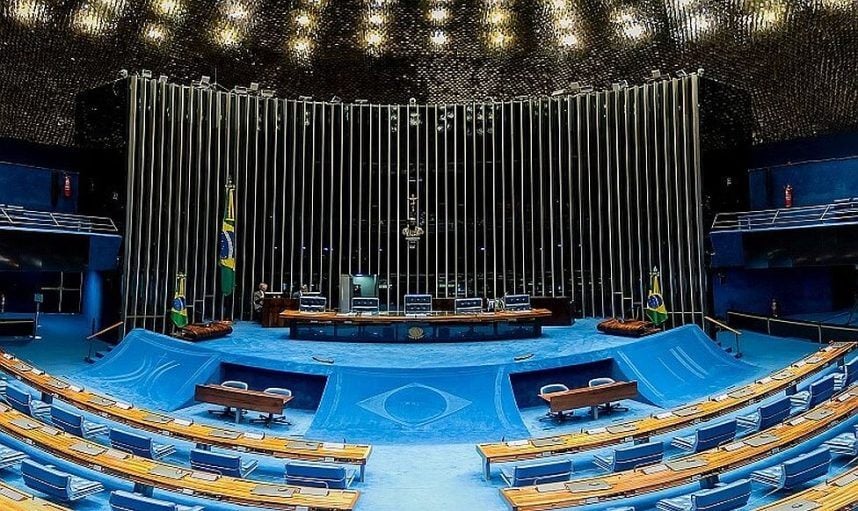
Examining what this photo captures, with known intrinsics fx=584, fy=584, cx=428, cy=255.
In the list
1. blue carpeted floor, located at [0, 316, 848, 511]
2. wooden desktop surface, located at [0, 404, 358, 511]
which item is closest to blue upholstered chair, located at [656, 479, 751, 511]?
blue carpeted floor, located at [0, 316, 848, 511]

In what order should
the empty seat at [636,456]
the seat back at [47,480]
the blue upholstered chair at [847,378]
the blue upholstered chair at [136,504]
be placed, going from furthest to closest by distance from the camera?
the blue upholstered chair at [847,378] < the empty seat at [636,456] < the seat back at [47,480] < the blue upholstered chair at [136,504]

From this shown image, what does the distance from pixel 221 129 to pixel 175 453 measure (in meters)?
13.4

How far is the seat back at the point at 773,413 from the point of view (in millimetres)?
8914

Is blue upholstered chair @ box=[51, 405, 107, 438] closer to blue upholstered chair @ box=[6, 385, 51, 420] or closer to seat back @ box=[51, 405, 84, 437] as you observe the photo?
seat back @ box=[51, 405, 84, 437]

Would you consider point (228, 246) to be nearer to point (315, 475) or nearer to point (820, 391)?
point (315, 475)

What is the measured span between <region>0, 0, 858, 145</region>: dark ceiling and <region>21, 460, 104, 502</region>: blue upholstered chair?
14.5 meters

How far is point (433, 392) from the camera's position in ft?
36.0

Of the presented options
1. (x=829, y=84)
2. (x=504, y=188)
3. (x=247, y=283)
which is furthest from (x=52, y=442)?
(x=829, y=84)

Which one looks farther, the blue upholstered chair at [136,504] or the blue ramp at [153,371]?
the blue ramp at [153,371]

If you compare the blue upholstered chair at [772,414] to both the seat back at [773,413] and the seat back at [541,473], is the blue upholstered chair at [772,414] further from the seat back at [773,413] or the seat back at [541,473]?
the seat back at [541,473]

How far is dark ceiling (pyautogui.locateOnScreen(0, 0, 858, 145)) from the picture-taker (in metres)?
17.0

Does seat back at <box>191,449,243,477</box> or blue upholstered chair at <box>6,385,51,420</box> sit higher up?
blue upholstered chair at <box>6,385,51,420</box>

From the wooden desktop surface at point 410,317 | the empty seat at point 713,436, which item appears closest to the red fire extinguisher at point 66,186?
the wooden desktop surface at point 410,317

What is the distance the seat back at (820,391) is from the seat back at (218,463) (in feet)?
28.8
